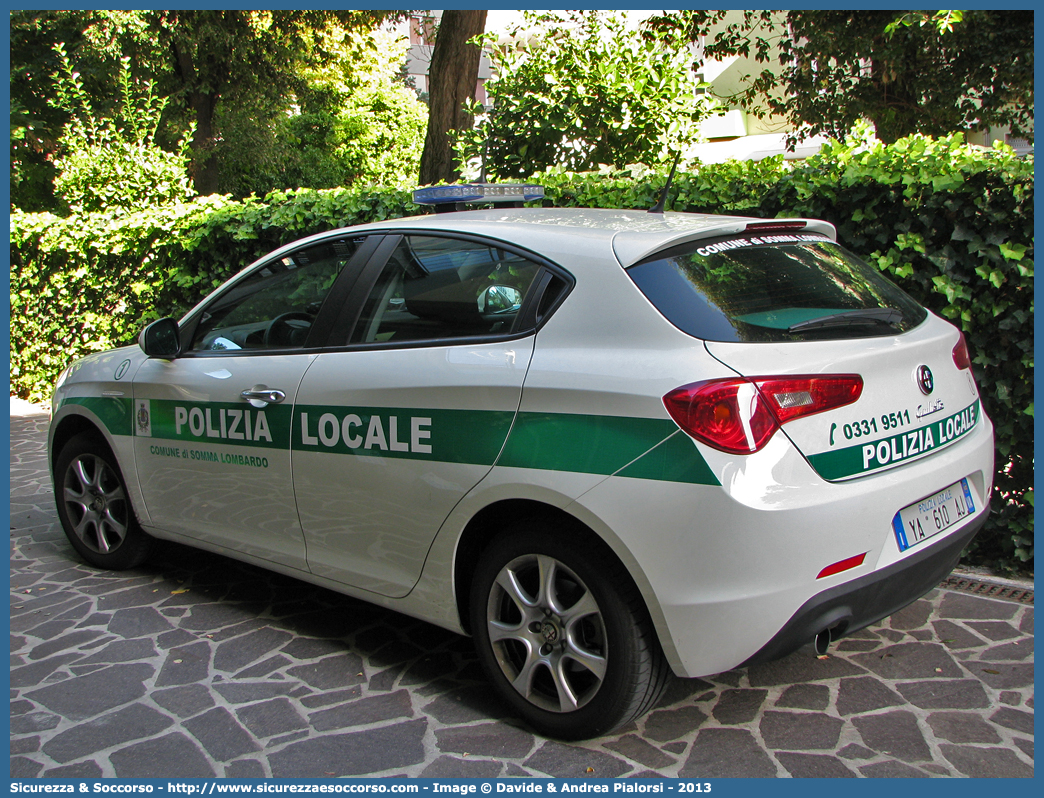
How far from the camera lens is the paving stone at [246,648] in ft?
12.4

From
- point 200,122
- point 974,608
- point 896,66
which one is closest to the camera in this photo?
point 974,608

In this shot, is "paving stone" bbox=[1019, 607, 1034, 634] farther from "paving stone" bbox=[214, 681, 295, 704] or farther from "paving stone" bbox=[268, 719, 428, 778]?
"paving stone" bbox=[214, 681, 295, 704]

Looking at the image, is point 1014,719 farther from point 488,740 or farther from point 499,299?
point 499,299

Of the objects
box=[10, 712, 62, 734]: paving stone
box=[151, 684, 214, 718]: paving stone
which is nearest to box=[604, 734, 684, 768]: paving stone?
box=[151, 684, 214, 718]: paving stone

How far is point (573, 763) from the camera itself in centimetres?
293

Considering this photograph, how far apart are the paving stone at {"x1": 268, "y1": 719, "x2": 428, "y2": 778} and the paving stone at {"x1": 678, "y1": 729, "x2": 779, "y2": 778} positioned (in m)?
0.89

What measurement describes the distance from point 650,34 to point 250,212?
4.33 m

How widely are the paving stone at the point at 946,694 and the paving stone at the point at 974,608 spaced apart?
668 mm

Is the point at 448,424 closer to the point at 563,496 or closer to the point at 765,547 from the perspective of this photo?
the point at 563,496

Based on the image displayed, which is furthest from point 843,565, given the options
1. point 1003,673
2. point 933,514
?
point 1003,673

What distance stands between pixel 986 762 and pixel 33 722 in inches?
128

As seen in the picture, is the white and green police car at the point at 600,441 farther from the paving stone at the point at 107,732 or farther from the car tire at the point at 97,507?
the car tire at the point at 97,507

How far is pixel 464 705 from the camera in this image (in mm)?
3355

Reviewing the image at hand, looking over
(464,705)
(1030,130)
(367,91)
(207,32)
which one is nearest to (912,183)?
(464,705)
